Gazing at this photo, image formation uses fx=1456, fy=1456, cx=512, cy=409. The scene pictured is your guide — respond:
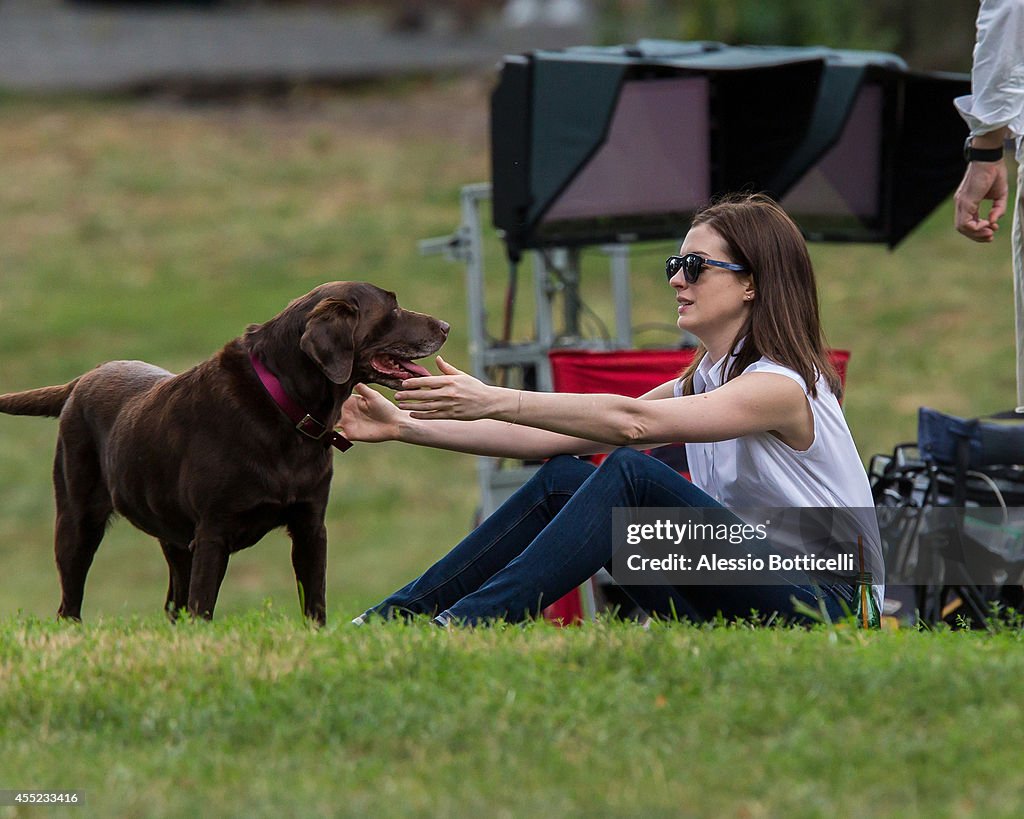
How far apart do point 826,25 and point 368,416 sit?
80.0ft

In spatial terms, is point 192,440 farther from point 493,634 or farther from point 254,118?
point 254,118

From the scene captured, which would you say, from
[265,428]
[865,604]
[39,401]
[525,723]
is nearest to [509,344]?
[39,401]

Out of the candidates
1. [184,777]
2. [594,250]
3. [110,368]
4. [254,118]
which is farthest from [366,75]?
[184,777]

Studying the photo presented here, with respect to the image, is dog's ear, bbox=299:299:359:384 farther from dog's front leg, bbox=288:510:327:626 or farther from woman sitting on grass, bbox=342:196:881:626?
dog's front leg, bbox=288:510:327:626

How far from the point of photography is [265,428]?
4.66 m

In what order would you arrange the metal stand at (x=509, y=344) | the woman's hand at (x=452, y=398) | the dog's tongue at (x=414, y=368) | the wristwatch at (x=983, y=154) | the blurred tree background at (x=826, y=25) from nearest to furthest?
the woman's hand at (x=452, y=398) < the dog's tongue at (x=414, y=368) < the wristwatch at (x=983, y=154) < the metal stand at (x=509, y=344) < the blurred tree background at (x=826, y=25)

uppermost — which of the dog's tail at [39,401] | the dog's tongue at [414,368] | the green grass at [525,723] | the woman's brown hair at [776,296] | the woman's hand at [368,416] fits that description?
the woman's brown hair at [776,296]

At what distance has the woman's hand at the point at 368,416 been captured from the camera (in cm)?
471

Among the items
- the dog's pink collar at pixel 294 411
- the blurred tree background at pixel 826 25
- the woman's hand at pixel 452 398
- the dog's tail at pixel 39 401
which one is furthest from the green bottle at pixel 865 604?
the blurred tree background at pixel 826 25

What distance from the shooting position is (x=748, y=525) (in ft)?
14.1

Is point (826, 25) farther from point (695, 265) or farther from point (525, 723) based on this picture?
point (525, 723)

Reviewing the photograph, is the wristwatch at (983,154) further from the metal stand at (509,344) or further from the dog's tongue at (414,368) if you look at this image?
the metal stand at (509,344)

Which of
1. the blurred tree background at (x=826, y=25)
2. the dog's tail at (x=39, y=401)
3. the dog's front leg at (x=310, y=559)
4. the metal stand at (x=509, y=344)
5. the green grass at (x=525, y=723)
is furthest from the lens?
the blurred tree background at (x=826, y=25)

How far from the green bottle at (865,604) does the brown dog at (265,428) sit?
59.8 inches
